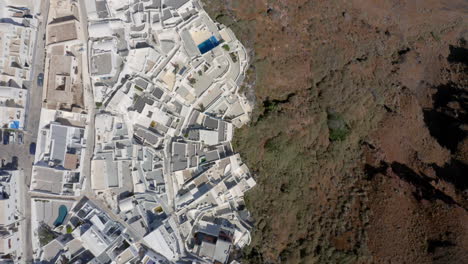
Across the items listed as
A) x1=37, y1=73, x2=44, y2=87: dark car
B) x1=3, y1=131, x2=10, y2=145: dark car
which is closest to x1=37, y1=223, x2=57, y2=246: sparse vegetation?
x1=3, y1=131, x2=10, y2=145: dark car

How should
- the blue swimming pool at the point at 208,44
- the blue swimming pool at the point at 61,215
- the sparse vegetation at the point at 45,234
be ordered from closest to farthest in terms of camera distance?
the sparse vegetation at the point at 45,234, the blue swimming pool at the point at 61,215, the blue swimming pool at the point at 208,44

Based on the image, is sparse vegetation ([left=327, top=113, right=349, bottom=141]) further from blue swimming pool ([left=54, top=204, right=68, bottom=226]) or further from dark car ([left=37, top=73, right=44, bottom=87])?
dark car ([left=37, top=73, right=44, bottom=87])

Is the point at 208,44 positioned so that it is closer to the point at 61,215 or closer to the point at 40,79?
the point at 40,79

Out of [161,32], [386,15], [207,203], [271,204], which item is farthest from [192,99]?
[386,15]

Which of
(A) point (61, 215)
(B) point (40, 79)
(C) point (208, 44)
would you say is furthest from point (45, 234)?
(C) point (208, 44)

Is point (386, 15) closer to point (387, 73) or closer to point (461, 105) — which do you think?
point (387, 73)

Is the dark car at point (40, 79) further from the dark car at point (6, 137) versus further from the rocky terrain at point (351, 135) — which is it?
the rocky terrain at point (351, 135)

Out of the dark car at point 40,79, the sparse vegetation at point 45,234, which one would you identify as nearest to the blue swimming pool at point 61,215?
the sparse vegetation at point 45,234
